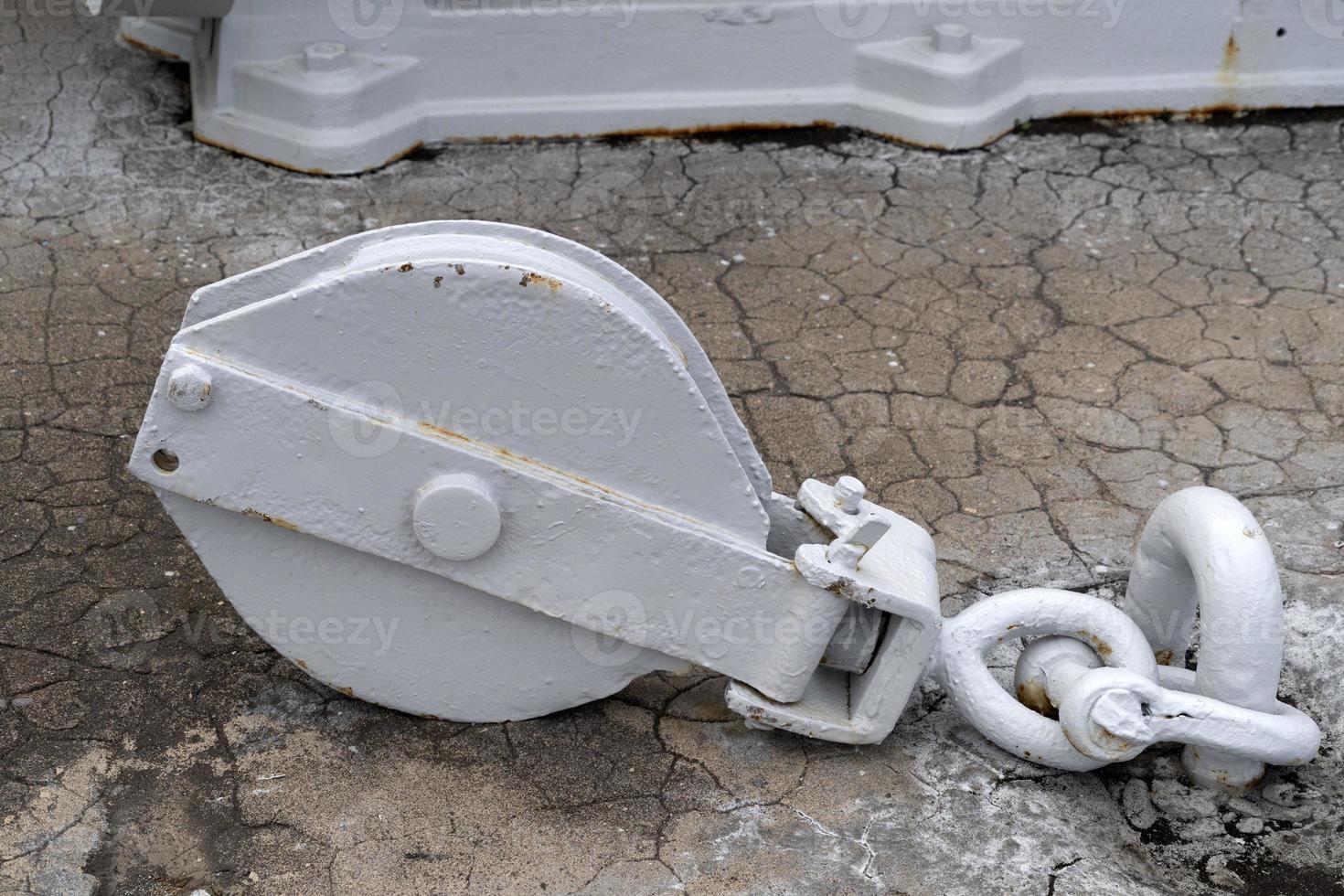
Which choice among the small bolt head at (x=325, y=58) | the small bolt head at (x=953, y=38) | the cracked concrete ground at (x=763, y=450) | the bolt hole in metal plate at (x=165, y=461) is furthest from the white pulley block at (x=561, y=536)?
the small bolt head at (x=953, y=38)

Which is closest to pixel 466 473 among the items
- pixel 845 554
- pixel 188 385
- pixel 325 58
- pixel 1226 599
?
pixel 188 385

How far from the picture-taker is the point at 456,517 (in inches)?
99.3

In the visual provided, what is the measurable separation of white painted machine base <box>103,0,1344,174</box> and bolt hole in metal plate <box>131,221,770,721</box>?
246cm

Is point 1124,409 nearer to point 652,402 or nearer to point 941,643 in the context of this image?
point 941,643

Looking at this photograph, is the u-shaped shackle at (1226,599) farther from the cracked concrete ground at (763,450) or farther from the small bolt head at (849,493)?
the small bolt head at (849,493)

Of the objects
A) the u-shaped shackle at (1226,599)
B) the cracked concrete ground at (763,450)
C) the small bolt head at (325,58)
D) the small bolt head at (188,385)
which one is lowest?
the cracked concrete ground at (763,450)

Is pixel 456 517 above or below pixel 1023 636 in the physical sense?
above

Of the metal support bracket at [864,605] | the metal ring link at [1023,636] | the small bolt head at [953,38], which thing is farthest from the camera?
the small bolt head at [953,38]

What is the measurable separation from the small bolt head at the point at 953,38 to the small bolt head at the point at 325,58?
198cm

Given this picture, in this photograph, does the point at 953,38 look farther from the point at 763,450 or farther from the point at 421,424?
the point at 421,424

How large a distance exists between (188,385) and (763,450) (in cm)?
165

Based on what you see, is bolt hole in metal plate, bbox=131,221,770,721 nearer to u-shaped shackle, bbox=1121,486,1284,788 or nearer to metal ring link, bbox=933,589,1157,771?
metal ring link, bbox=933,589,1157,771

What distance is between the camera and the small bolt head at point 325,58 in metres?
4.81

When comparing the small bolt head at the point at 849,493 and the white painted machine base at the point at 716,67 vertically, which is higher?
the small bolt head at the point at 849,493
